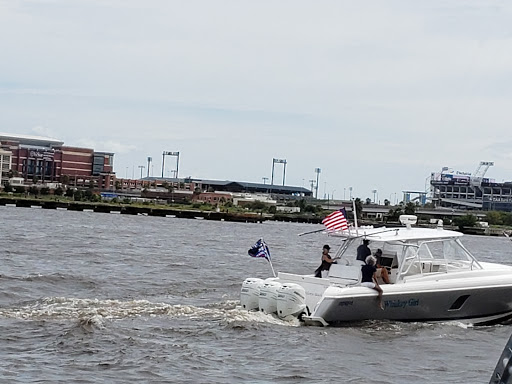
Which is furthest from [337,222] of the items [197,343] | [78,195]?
[78,195]

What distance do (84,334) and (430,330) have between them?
24.7 ft

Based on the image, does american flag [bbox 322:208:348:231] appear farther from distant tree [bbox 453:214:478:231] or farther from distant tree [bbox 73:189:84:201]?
distant tree [bbox 73:189:84:201]

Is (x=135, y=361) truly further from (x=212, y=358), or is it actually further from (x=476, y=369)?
(x=476, y=369)

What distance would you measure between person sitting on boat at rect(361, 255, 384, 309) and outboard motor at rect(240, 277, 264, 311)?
2.19 m

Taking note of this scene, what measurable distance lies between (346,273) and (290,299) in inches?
80.6

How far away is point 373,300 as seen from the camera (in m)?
21.2

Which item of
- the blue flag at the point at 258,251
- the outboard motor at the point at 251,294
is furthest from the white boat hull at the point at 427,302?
the blue flag at the point at 258,251

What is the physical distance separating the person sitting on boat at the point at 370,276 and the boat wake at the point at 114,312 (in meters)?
1.75

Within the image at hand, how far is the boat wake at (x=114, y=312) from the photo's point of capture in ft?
69.0

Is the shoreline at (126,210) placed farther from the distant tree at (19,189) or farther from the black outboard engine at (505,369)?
the black outboard engine at (505,369)

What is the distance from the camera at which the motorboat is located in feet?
→ 68.7

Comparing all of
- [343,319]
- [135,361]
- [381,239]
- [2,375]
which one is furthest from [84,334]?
[381,239]

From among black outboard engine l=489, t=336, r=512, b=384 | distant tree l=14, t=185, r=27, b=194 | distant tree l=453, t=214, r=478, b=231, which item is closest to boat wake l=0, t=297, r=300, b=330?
black outboard engine l=489, t=336, r=512, b=384

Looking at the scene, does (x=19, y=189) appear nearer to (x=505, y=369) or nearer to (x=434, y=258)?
(x=434, y=258)
